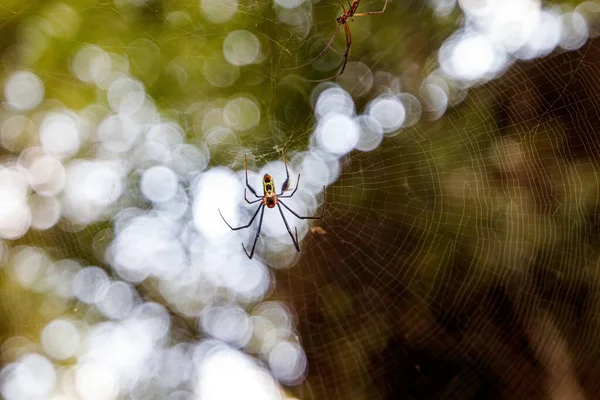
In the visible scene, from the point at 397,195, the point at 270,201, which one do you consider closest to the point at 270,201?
the point at 270,201

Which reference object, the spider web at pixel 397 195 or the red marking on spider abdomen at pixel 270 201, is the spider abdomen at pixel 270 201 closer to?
the red marking on spider abdomen at pixel 270 201

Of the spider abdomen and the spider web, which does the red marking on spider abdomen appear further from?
the spider web

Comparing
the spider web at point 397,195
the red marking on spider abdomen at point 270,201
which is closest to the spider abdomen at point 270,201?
the red marking on spider abdomen at point 270,201

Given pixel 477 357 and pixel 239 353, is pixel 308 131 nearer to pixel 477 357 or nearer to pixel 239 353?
pixel 477 357

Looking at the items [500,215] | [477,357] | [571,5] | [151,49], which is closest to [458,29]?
[571,5]

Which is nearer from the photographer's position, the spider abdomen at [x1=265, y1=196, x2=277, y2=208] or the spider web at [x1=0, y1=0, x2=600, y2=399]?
the spider abdomen at [x1=265, y1=196, x2=277, y2=208]

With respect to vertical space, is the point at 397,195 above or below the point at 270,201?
above

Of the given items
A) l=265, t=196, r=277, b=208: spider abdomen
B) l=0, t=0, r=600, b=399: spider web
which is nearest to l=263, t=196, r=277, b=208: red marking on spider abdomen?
l=265, t=196, r=277, b=208: spider abdomen

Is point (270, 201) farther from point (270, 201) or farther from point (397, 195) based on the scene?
point (397, 195)
